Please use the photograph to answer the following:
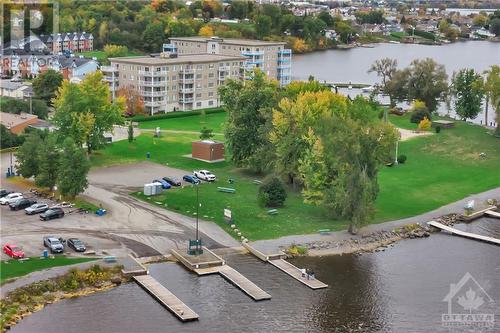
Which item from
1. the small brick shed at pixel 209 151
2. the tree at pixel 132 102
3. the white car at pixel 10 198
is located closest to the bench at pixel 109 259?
the white car at pixel 10 198

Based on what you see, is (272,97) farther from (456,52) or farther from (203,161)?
(456,52)

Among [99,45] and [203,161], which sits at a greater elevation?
[99,45]

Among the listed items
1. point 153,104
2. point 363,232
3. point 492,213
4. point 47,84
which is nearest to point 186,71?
point 153,104

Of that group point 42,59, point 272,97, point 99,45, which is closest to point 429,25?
point 99,45

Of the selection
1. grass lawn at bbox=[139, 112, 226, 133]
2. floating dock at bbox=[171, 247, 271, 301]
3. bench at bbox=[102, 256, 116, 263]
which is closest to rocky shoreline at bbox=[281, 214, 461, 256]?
floating dock at bbox=[171, 247, 271, 301]

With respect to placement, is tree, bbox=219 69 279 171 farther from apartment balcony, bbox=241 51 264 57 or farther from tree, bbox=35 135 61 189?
apartment balcony, bbox=241 51 264 57

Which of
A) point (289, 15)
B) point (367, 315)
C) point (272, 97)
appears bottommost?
point (367, 315)

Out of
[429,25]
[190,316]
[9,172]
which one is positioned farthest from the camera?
[429,25]

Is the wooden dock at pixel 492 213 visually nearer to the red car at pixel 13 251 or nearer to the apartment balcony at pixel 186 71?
the red car at pixel 13 251
